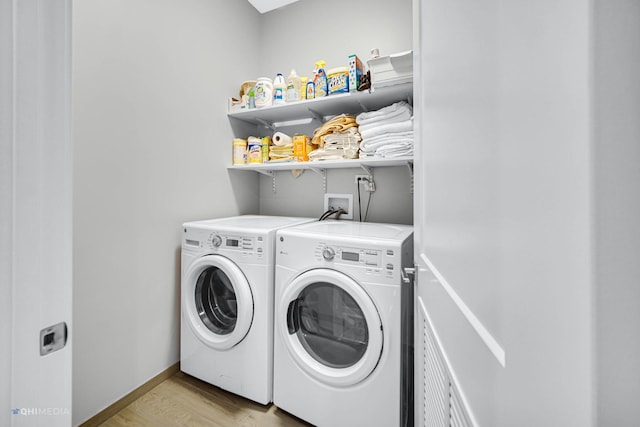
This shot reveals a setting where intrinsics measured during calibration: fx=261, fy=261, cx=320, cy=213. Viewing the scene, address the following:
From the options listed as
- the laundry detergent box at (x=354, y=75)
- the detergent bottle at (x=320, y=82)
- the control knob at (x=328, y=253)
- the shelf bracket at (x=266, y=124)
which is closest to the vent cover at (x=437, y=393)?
the control knob at (x=328, y=253)

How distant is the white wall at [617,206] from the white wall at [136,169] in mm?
1647

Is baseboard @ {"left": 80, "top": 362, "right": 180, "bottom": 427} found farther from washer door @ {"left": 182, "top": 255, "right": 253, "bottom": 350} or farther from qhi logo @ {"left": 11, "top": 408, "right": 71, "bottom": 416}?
qhi logo @ {"left": 11, "top": 408, "right": 71, "bottom": 416}

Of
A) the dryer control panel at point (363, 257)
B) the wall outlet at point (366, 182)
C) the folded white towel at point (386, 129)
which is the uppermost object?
the folded white towel at point (386, 129)

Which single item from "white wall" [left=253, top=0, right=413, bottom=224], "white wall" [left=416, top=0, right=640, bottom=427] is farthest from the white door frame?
"white wall" [left=253, top=0, right=413, bottom=224]

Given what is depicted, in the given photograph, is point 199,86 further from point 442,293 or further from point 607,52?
point 607,52

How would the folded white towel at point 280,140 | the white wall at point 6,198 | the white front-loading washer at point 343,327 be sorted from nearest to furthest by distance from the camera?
1. the white wall at point 6,198
2. the white front-loading washer at point 343,327
3. the folded white towel at point 280,140

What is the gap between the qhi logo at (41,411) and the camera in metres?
0.40

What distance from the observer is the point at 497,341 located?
0.90 feet

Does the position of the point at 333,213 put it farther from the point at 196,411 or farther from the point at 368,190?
the point at 196,411

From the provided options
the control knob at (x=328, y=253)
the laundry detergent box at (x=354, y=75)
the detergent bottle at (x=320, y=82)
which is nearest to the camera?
the control knob at (x=328, y=253)

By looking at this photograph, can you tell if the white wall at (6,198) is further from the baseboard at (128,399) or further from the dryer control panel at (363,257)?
the baseboard at (128,399)

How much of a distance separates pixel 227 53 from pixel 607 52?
236 centimetres

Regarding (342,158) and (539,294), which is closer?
(539,294)

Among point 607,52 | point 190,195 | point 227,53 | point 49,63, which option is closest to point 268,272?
point 190,195
